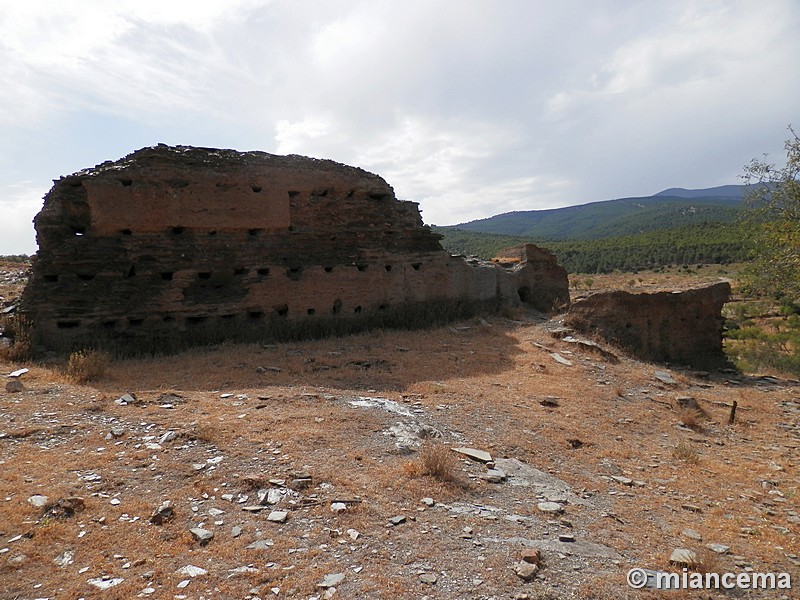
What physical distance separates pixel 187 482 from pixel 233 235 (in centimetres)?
699

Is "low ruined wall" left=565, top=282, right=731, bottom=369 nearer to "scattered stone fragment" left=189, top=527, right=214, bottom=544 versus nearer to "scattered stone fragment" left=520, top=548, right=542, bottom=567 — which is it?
"scattered stone fragment" left=520, top=548, right=542, bottom=567

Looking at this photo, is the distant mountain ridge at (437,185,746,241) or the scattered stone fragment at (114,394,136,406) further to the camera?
the distant mountain ridge at (437,185,746,241)

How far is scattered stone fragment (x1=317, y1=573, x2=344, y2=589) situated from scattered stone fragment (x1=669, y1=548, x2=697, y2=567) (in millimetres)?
2357

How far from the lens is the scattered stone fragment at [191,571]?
3193 mm

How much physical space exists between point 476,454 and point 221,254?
7209 mm

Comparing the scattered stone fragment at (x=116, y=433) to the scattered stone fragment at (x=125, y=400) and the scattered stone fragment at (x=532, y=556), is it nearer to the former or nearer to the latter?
the scattered stone fragment at (x=125, y=400)

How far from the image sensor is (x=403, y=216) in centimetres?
1297

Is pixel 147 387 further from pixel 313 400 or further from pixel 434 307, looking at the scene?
pixel 434 307

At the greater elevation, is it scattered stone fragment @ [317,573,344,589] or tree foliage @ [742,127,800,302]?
tree foliage @ [742,127,800,302]

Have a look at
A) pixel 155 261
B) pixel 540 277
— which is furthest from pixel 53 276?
pixel 540 277

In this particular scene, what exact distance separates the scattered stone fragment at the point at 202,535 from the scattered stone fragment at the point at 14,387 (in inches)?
176

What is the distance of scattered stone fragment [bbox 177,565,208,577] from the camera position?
3.19 m

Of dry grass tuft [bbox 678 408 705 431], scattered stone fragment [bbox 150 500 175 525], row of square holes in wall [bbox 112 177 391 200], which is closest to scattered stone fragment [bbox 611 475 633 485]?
dry grass tuft [bbox 678 408 705 431]

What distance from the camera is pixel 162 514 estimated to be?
12.6 ft
